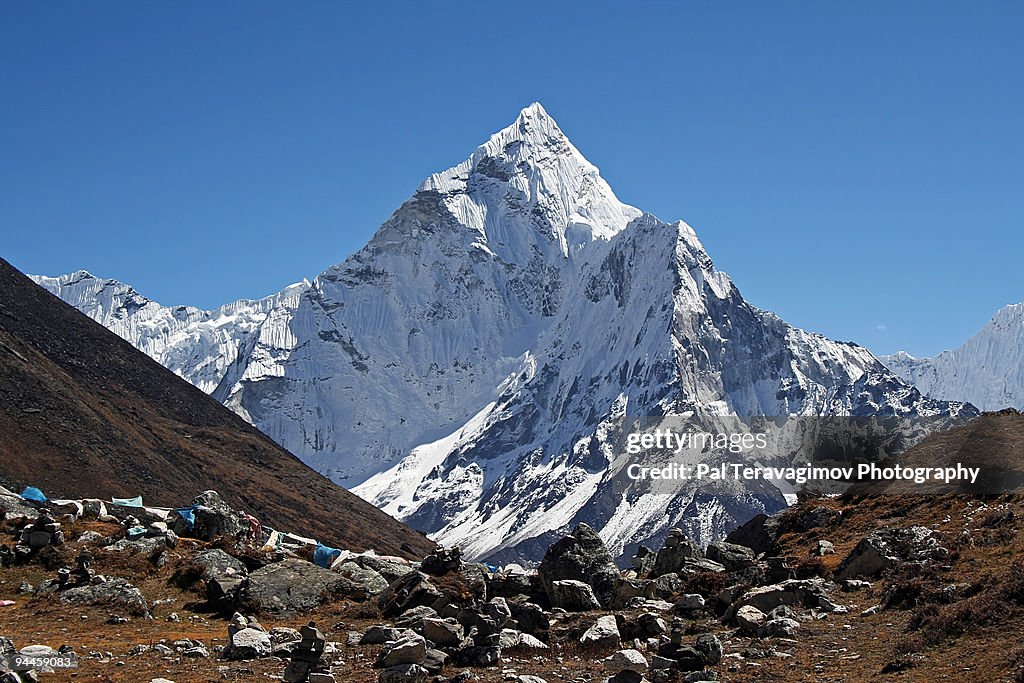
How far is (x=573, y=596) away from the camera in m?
35.8

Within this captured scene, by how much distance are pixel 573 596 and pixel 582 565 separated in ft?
13.2

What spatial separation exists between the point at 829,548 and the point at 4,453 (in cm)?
11049

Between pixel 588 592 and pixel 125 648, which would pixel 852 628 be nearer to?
pixel 588 592

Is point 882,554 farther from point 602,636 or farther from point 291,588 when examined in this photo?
point 291,588

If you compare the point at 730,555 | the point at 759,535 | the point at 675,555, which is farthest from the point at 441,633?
the point at 759,535

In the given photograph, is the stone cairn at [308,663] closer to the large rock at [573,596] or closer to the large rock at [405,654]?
the large rock at [405,654]

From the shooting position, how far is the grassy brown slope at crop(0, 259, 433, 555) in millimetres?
131000

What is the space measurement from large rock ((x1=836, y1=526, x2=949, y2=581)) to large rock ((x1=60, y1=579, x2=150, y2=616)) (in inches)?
861

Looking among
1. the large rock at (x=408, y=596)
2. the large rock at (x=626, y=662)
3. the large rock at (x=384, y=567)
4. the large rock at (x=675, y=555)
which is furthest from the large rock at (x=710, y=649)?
the large rock at (x=384, y=567)

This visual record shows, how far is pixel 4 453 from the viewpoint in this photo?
125 meters

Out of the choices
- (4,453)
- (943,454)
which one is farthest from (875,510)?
(4,453)

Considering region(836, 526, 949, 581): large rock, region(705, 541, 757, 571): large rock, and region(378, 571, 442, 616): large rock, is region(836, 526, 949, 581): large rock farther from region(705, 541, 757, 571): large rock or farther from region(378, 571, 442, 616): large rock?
region(378, 571, 442, 616): large rock

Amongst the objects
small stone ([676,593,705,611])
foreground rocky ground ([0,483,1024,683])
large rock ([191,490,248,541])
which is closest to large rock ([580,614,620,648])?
foreground rocky ground ([0,483,1024,683])

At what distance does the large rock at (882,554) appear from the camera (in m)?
33.7
